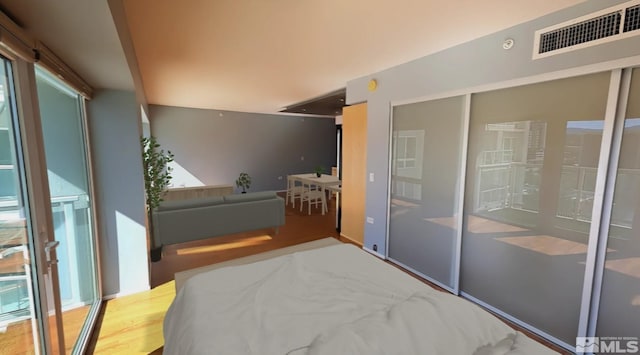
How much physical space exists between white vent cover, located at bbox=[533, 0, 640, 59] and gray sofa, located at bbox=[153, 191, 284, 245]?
11.5 feet

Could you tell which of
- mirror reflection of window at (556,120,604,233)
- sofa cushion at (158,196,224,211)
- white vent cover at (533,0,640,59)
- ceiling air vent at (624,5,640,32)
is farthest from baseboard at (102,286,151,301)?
ceiling air vent at (624,5,640,32)

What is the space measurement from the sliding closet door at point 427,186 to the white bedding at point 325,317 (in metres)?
1.23

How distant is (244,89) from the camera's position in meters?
4.23

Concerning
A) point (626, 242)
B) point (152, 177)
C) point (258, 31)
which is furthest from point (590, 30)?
point (152, 177)

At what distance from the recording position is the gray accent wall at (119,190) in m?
2.29

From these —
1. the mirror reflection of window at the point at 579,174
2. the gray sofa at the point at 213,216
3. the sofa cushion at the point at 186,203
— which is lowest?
the gray sofa at the point at 213,216

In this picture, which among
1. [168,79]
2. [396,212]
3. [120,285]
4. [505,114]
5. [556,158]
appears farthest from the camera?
[168,79]

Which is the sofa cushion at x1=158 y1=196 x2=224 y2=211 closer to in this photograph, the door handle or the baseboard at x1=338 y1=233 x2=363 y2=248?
the baseboard at x1=338 y1=233 x2=363 y2=248

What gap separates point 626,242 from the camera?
161cm

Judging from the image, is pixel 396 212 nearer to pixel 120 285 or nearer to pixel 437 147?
pixel 437 147

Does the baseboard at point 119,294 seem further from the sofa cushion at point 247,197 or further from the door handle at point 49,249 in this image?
the sofa cushion at point 247,197

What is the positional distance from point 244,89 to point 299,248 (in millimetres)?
2875

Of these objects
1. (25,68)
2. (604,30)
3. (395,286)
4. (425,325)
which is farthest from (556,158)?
(25,68)

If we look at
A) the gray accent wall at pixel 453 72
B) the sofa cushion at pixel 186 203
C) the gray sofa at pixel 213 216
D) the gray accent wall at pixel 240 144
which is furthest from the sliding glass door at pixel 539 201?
the gray accent wall at pixel 240 144
